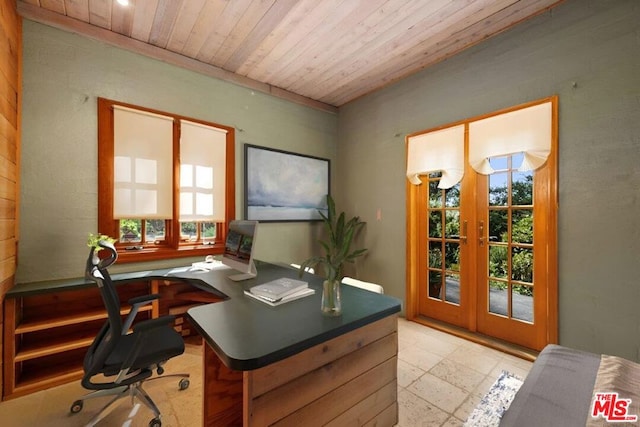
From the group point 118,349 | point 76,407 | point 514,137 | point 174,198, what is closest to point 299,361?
point 118,349

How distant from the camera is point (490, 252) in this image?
9.15ft

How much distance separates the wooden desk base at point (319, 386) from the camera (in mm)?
1024

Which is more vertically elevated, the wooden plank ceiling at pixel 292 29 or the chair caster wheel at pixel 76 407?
the wooden plank ceiling at pixel 292 29

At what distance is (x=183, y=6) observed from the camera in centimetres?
221

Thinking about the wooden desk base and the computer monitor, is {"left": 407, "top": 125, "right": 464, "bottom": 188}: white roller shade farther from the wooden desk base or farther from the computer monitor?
the computer monitor

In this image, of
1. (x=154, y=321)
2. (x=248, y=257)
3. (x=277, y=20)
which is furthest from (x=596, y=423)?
(x=277, y=20)

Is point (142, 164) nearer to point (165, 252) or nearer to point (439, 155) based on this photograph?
point (165, 252)

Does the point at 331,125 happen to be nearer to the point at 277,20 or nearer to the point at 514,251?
the point at 277,20

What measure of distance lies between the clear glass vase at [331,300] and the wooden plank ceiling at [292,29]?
2261 millimetres

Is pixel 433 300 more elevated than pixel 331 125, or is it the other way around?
pixel 331 125

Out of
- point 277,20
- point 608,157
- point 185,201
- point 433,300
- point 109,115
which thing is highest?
point 277,20

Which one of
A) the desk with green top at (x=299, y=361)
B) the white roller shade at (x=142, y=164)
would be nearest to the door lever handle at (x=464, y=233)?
the desk with green top at (x=299, y=361)

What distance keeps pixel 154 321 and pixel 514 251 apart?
3146 mm

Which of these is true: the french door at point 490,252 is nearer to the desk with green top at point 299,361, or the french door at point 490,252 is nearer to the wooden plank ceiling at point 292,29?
the wooden plank ceiling at point 292,29
